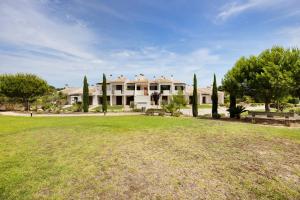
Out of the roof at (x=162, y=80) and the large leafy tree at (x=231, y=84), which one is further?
the roof at (x=162, y=80)

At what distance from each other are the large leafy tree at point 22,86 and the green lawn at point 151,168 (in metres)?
36.6

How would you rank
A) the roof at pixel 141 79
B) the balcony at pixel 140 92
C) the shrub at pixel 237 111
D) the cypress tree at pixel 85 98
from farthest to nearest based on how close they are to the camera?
the roof at pixel 141 79 → the balcony at pixel 140 92 → the cypress tree at pixel 85 98 → the shrub at pixel 237 111

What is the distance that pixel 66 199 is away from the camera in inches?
253

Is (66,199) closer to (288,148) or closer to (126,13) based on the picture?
(288,148)

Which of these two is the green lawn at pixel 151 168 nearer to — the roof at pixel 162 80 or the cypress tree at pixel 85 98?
the cypress tree at pixel 85 98

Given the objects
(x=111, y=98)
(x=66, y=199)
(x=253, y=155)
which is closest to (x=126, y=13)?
(x=253, y=155)

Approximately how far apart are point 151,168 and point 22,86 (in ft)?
150

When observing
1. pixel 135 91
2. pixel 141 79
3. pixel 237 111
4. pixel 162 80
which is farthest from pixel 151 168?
pixel 141 79

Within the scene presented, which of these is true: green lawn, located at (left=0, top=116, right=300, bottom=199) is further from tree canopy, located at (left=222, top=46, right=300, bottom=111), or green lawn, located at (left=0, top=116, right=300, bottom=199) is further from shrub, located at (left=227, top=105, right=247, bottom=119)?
shrub, located at (left=227, top=105, right=247, bottom=119)

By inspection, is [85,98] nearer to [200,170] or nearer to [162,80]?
[162,80]

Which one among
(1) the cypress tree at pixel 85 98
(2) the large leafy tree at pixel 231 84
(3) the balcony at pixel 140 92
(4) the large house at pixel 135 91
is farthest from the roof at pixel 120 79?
(2) the large leafy tree at pixel 231 84

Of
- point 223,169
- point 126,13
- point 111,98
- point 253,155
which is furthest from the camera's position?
point 111,98

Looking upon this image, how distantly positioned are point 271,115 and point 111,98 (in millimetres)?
44133

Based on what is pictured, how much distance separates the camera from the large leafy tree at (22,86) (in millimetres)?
45219
